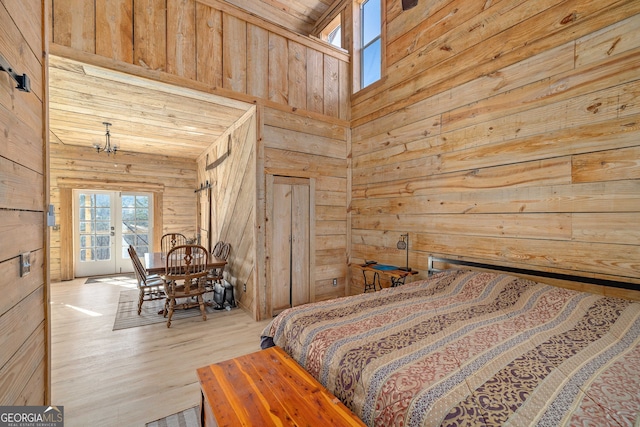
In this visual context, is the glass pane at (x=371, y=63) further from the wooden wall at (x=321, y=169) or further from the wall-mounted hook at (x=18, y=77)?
the wall-mounted hook at (x=18, y=77)

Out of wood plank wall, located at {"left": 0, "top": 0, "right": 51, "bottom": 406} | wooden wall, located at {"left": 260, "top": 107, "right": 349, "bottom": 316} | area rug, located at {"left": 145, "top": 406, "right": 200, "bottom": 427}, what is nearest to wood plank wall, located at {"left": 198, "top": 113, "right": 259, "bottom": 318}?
wooden wall, located at {"left": 260, "top": 107, "right": 349, "bottom": 316}

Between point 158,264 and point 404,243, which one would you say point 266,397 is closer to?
point 404,243

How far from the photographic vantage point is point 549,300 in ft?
6.00

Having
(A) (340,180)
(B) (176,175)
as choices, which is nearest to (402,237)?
(A) (340,180)

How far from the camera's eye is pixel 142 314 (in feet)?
11.7

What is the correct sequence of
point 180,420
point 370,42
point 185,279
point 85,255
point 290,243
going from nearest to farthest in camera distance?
point 180,420 → point 185,279 → point 290,243 → point 370,42 → point 85,255

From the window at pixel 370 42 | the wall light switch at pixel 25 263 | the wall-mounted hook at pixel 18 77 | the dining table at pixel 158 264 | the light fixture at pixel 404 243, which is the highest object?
the window at pixel 370 42

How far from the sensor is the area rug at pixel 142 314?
3295mm

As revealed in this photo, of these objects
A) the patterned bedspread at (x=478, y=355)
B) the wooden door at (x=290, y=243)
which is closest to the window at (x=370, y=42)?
the wooden door at (x=290, y=243)

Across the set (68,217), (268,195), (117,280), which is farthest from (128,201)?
(268,195)

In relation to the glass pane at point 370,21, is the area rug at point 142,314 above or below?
below

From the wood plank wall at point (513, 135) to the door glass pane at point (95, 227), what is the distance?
595cm

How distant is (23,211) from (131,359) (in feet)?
6.04

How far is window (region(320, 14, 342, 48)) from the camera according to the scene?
14.6ft
